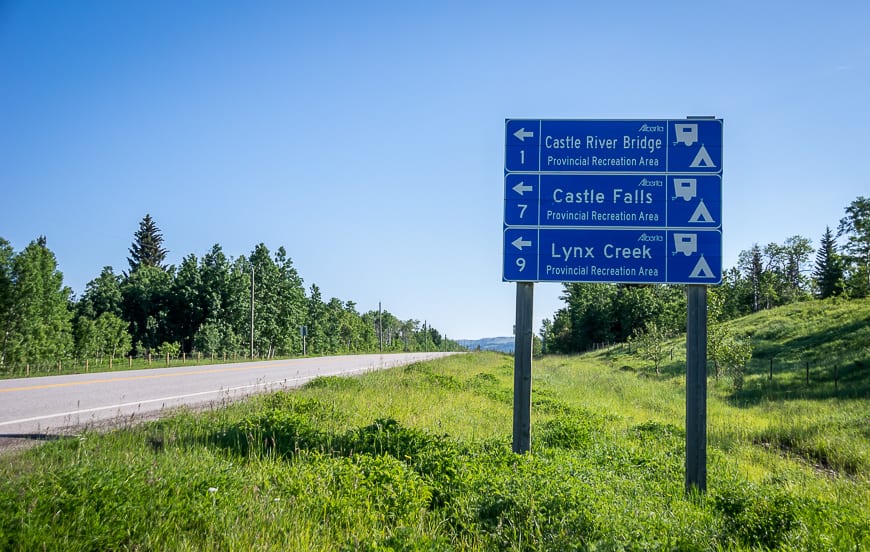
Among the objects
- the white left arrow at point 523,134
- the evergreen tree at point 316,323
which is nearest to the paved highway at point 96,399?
the white left arrow at point 523,134

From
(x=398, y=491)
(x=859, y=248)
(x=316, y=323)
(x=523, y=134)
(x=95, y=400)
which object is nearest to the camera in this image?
(x=398, y=491)

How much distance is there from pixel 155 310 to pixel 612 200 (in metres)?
62.2

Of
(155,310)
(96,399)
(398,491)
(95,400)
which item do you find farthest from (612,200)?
(155,310)

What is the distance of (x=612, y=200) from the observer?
717 centimetres

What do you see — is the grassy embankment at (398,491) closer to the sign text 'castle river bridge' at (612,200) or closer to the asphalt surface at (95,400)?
the asphalt surface at (95,400)

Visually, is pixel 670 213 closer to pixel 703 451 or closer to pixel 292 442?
pixel 703 451

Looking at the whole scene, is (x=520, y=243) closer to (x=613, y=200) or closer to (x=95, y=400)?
(x=613, y=200)

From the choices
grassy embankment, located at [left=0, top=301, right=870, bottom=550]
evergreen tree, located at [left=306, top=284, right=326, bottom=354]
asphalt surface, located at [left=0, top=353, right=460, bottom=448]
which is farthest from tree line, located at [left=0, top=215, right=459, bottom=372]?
grassy embankment, located at [left=0, top=301, right=870, bottom=550]

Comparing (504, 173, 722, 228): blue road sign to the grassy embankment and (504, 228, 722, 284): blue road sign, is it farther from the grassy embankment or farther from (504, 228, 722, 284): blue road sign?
the grassy embankment

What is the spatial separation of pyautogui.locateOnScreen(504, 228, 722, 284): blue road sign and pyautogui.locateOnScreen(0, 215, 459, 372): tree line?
4227cm

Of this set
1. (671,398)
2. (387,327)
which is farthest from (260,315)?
(387,327)

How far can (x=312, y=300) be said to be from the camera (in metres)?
79.1

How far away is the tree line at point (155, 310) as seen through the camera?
41.9m

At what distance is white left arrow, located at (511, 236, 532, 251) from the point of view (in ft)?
23.6
